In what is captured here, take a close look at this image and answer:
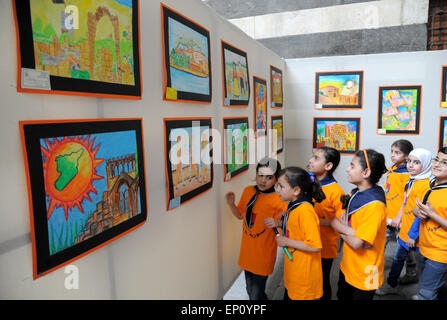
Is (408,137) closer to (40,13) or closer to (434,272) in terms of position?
(434,272)

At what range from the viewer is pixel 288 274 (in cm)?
197

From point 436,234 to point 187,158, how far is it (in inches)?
77.9

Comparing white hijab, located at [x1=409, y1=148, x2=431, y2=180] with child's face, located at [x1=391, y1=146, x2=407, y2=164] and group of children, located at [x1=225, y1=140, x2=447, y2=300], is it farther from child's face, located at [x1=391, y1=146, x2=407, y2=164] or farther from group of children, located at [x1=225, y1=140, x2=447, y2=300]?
child's face, located at [x1=391, y1=146, x2=407, y2=164]

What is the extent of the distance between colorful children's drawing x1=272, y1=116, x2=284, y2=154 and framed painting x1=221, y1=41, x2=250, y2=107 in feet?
3.58

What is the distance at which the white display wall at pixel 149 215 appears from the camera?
81cm

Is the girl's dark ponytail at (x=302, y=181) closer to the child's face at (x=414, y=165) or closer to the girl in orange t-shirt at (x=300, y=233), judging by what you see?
the girl in orange t-shirt at (x=300, y=233)

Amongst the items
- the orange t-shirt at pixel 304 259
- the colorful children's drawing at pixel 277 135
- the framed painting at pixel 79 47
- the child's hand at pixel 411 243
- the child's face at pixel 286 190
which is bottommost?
the child's hand at pixel 411 243

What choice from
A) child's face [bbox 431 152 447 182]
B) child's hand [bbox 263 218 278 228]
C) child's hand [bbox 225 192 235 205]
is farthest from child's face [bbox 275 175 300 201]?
child's face [bbox 431 152 447 182]

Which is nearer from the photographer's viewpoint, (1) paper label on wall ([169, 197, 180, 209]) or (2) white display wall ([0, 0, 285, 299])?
(2) white display wall ([0, 0, 285, 299])

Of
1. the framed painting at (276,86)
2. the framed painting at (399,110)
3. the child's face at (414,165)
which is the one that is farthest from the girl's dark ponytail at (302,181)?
the framed painting at (399,110)

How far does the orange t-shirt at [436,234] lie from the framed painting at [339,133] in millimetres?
2186

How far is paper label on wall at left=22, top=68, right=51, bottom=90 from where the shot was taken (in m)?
0.82

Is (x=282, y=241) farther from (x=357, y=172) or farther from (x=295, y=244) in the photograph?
(x=357, y=172)

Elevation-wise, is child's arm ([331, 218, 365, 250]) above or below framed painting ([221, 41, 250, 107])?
below
